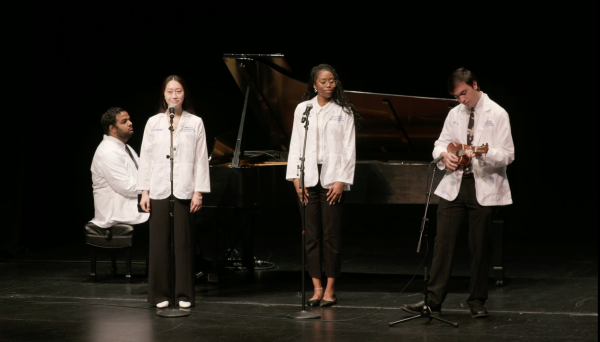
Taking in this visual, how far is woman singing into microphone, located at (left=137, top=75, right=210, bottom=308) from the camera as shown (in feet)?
15.2

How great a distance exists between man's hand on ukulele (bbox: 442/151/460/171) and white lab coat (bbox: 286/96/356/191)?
0.69 meters

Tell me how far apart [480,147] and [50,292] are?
3.33 meters

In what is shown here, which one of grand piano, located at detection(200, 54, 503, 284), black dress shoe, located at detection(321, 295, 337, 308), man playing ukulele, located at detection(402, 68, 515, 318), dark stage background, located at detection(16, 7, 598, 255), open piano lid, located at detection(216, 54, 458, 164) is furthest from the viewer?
dark stage background, located at detection(16, 7, 598, 255)

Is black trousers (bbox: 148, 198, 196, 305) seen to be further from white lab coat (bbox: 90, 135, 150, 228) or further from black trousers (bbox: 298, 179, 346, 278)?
white lab coat (bbox: 90, 135, 150, 228)

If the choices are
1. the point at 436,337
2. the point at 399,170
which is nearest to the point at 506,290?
the point at 399,170

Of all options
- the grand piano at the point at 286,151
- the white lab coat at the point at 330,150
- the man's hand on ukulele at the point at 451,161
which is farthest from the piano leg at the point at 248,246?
the man's hand on ukulele at the point at 451,161

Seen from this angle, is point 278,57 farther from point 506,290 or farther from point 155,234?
point 506,290

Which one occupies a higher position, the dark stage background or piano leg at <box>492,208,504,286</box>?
the dark stage background

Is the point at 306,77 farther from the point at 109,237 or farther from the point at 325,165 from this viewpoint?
the point at 325,165

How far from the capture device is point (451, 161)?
422 cm

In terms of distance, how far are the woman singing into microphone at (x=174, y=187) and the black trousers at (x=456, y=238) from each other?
1.55 metres

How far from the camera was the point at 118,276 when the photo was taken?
605 cm

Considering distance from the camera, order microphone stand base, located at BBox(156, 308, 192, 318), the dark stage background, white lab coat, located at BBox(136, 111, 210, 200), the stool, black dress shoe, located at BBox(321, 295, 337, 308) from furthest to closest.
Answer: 1. the dark stage background
2. the stool
3. black dress shoe, located at BBox(321, 295, 337, 308)
4. white lab coat, located at BBox(136, 111, 210, 200)
5. microphone stand base, located at BBox(156, 308, 192, 318)

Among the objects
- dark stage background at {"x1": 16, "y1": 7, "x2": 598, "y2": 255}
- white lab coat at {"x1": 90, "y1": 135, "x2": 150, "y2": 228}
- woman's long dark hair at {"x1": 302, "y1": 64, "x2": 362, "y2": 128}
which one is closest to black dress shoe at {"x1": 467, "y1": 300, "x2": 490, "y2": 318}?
woman's long dark hair at {"x1": 302, "y1": 64, "x2": 362, "y2": 128}
